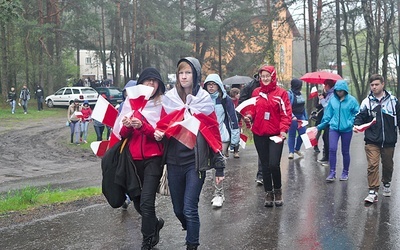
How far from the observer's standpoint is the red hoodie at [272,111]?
7105mm

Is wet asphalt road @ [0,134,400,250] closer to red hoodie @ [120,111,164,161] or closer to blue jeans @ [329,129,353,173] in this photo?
blue jeans @ [329,129,353,173]

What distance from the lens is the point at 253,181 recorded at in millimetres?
9617

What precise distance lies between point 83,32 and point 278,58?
14806mm

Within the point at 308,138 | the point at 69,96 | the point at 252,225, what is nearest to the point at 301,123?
the point at 308,138

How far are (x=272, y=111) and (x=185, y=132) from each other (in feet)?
7.79

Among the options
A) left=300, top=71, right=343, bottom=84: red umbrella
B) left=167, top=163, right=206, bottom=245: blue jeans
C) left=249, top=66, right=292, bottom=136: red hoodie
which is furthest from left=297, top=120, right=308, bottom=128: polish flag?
left=167, top=163, right=206, bottom=245: blue jeans

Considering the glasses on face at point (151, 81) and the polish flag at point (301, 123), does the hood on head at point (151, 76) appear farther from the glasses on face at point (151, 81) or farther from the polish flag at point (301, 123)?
the polish flag at point (301, 123)

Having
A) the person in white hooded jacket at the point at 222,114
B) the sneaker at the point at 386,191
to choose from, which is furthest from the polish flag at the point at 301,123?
the sneaker at the point at 386,191

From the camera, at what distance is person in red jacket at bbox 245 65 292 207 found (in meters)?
7.11

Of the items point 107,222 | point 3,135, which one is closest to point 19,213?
point 107,222

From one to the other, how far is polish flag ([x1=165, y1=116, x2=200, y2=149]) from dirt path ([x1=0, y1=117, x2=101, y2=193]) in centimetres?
591

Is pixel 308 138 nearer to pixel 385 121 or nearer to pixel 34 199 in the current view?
pixel 385 121

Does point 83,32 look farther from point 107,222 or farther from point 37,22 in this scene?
point 107,222

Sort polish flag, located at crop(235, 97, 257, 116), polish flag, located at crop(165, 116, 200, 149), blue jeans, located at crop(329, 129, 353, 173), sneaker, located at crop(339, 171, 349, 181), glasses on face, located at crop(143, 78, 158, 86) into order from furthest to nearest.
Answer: sneaker, located at crop(339, 171, 349, 181), blue jeans, located at crop(329, 129, 353, 173), polish flag, located at crop(235, 97, 257, 116), glasses on face, located at crop(143, 78, 158, 86), polish flag, located at crop(165, 116, 200, 149)
